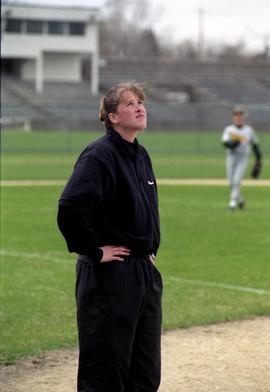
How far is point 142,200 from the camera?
5.21 meters

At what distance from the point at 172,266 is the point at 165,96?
59918 millimetres

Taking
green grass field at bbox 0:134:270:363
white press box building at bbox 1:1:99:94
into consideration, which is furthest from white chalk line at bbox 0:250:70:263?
white press box building at bbox 1:1:99:94

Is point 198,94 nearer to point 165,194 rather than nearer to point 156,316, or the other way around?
point 165,194

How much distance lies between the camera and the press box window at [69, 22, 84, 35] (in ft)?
259

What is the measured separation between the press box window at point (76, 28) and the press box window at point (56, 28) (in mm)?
817

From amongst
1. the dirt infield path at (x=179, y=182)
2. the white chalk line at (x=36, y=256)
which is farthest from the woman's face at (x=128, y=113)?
the dirt infield path at (x=179, y=182)

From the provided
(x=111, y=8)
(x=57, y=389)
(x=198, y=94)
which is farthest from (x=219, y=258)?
(x=111, y=8)

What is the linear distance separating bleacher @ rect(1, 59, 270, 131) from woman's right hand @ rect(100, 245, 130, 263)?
47156 mm

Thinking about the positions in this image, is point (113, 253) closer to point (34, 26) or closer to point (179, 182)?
point (179, 182)

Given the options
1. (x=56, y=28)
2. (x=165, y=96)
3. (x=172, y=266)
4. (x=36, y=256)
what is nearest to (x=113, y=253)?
(x=172, y=266)

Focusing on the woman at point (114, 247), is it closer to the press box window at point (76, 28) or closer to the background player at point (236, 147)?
the background player at point (236, 147)

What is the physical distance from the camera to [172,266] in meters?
12.4

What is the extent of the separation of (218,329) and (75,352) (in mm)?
1609

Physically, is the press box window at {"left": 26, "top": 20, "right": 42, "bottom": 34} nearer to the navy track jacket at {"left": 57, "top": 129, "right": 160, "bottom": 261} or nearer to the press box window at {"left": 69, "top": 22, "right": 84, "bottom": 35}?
the press box window at {"left": 69, "top": 22, "right": 84, "bottom": 35}
